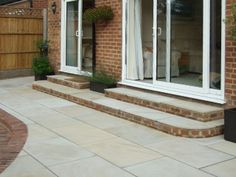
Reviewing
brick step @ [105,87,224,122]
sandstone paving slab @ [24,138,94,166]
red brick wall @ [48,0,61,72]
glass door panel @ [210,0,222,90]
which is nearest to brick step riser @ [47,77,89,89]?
red brick wall @ [48,0,61,72]

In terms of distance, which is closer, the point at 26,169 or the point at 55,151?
the point at 26,169

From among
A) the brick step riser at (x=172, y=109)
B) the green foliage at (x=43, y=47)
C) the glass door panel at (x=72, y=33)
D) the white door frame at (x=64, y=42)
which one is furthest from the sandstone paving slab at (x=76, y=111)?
the green foliage at (x=43, y=47)

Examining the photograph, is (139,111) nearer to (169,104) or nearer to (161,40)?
(169,104)

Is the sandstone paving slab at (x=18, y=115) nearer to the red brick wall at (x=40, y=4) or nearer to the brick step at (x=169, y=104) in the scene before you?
the brick step at (x=169, y=104)

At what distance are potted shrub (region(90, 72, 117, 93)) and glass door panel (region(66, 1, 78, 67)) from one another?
1807 mm

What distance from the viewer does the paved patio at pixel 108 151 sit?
414cm

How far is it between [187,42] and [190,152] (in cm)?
269

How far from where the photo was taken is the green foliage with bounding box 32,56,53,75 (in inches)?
421

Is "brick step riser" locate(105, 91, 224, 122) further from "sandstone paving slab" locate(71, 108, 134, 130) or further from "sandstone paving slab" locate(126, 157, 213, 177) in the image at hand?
"sandstone paving slab" locate(126, 157, 213, 177)

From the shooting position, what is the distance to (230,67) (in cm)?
583

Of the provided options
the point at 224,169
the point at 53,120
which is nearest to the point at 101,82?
the point at 53,120

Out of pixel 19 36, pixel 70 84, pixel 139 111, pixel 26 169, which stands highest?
pixel 19 36

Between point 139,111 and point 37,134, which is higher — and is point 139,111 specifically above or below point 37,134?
above

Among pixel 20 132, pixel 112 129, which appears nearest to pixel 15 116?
pixel 20 132
